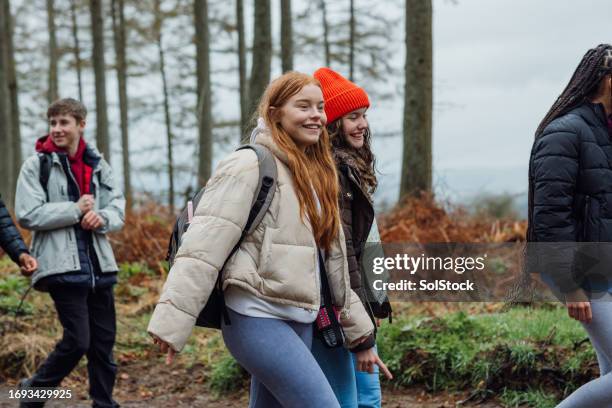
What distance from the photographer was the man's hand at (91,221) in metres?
5.54

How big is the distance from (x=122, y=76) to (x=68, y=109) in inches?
762

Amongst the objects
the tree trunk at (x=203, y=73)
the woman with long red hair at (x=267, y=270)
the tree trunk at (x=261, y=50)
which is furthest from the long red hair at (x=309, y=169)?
the tree trunk at (x=203, y=73)

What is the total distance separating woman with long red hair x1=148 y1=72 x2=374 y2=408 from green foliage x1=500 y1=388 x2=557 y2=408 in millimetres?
3105

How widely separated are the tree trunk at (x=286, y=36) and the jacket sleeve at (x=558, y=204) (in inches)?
452

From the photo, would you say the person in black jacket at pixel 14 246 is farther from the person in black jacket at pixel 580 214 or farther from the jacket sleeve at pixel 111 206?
the person in black jacket at pixel 580 214

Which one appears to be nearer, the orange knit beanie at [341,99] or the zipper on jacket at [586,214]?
the zipper on jacket at [586,214]

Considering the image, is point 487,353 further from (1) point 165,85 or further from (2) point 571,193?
(1) point 165,85

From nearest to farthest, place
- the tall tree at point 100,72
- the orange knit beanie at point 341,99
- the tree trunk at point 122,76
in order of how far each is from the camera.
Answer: the orange knit beanie at point 341,99, the tall tree at point 100,72, the tree trunk at point 122,76

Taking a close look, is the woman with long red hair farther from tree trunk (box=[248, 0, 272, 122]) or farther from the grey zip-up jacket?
tree trunk (box=[248, 0, 272, 122])

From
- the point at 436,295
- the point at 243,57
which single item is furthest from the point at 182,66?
the point at 436,295

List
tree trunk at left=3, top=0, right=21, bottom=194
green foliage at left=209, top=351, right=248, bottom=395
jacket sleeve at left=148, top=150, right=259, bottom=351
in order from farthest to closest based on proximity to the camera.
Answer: tree trunk at left=3, top=0, right=21, bottom=194 < green foliage at left=209, top=351, right=248, bottom=395 < jacket sleeve at left=148, top=150, right=259, bottom=351

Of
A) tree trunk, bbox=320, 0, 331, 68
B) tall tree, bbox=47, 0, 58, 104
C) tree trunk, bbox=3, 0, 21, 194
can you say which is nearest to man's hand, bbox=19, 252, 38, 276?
tree trunk, bbox=3, 0, 21, 194

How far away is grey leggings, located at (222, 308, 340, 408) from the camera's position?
10.3 ft

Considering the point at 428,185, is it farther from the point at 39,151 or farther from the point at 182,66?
the point at 182,66
